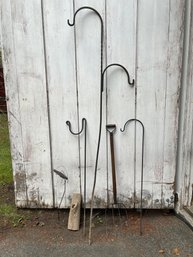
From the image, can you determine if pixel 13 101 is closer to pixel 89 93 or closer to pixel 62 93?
pixel 62 93

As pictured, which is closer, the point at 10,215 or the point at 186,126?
the point at 186,126

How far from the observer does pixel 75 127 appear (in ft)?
6.56

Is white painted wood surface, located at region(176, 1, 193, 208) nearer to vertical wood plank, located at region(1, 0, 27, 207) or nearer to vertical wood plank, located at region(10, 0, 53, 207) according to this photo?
vertical wood plank, located at region(10, 0, 53, 207)

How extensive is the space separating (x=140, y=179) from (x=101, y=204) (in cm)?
31

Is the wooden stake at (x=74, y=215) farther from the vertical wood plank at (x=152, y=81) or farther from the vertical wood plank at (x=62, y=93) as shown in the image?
the vertical wood plank at (x=152, y=81)

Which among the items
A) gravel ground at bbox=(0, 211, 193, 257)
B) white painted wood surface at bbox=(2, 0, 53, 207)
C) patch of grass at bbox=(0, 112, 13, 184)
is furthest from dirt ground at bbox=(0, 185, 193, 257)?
patch of grass at bbox=(0, 112, 13, 184)

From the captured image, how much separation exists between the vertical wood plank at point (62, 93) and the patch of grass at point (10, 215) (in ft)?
0.91

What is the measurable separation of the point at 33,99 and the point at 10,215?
82 centimetres

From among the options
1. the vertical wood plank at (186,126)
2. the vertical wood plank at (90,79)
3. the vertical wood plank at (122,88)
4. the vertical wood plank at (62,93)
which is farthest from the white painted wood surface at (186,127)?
the vertical wood plank at (62,93)

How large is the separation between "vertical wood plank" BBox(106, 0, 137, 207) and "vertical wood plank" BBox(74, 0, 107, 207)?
0.06m

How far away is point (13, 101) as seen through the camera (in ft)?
6.52

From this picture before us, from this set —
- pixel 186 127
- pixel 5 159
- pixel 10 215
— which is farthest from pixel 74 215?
pixel 5 159

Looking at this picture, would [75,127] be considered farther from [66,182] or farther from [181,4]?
[181,4]

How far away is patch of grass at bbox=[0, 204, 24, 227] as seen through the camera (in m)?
2.10
